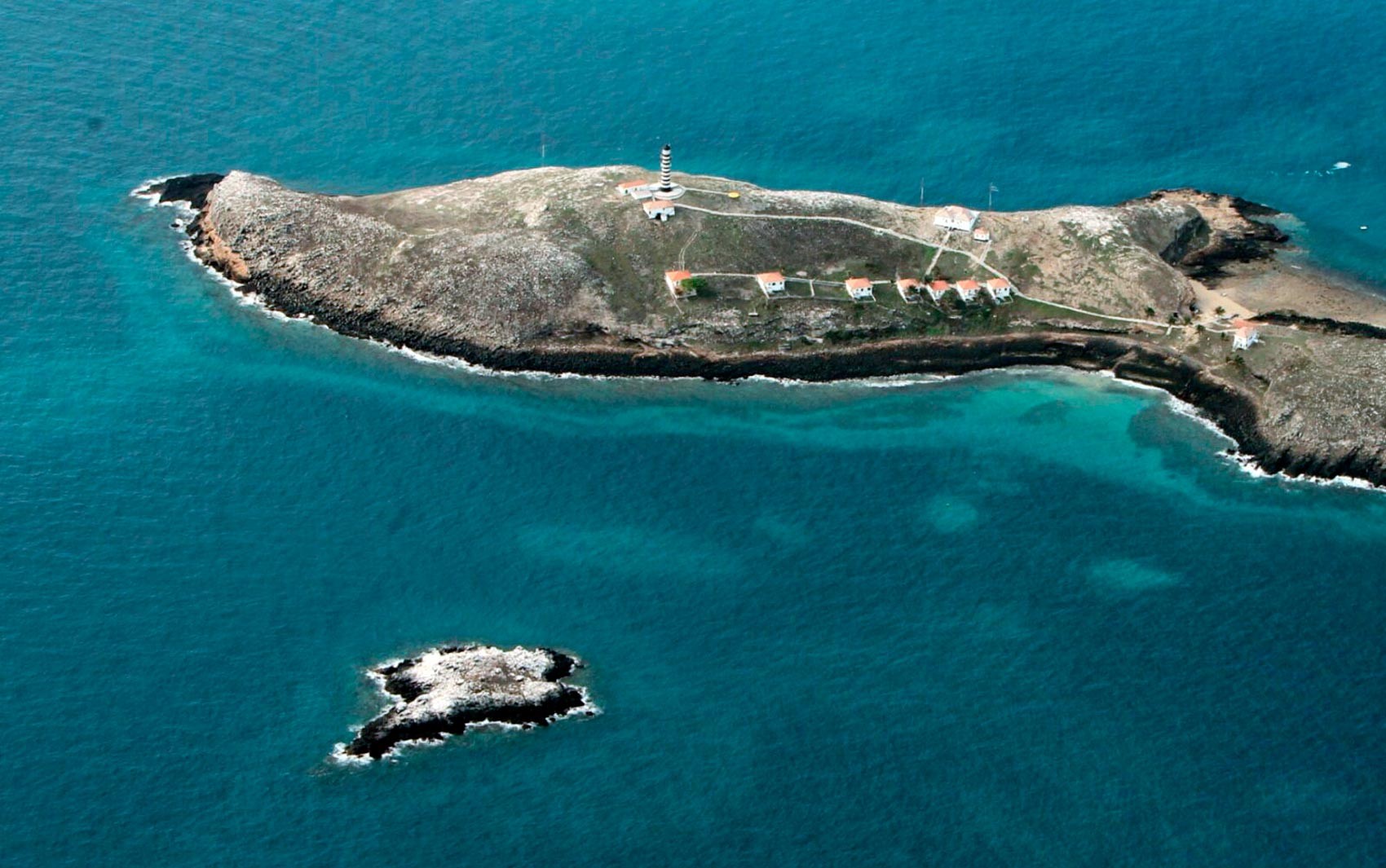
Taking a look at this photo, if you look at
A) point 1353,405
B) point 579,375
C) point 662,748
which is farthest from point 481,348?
point 1353,405

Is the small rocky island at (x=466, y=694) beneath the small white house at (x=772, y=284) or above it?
beneath

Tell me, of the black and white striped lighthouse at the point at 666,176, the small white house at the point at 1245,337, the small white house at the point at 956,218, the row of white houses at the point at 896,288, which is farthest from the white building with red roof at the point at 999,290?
the black and white striped lighthouse at the point at 666,176

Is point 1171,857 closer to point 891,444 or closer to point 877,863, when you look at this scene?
point 877,863

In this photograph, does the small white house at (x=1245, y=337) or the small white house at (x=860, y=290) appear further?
the small white house at (x=860, y=290)

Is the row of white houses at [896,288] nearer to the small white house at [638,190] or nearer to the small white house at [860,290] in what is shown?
the small white house at [860,290]

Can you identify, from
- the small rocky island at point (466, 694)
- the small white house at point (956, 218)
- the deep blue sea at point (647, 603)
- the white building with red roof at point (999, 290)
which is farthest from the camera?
the small white house at point (956, 218)

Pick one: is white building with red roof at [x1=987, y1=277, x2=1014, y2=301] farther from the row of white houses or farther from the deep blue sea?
the deep blue sea

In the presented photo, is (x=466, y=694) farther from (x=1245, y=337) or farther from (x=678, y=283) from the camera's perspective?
(x=1245, y=337)
